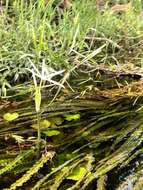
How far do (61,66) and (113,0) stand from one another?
214cm

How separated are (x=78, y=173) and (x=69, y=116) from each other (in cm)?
50

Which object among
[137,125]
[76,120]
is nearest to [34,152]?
[76,120]

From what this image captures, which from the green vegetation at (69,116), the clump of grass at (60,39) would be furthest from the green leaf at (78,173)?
the clump of grass at (60,39)

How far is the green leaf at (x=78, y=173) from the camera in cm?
148

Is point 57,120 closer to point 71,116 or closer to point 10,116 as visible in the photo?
point 71,116

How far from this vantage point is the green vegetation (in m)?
1.50

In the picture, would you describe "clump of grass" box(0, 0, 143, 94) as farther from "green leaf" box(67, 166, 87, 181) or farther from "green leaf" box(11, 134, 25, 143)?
"green leaf" box(67, 166, 87, 181)

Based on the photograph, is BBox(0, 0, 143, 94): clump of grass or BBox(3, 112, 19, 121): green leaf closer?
BBox(3, 112, 19, 121): green leaf

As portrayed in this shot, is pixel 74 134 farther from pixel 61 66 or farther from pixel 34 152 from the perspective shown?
pixel 61 66

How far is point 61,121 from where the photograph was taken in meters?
1.93

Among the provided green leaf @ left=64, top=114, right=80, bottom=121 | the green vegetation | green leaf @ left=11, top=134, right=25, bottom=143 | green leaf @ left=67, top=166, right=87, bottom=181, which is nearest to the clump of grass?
the green vegetation

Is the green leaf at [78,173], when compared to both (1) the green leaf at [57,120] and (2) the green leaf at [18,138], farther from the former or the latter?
(1) the green leaf at [57,120]

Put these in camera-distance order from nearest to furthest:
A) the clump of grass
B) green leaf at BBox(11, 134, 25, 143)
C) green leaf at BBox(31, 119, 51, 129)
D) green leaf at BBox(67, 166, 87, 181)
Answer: green leaf at BBox(67, 166, 87, 181) → green leaf at BBox(11, 134, 25, 143) → green leaf at BBox(31, 119, 51, 129) → the clump of grass

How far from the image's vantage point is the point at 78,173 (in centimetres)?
151
